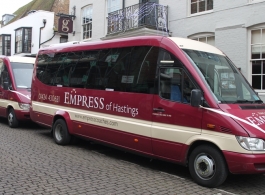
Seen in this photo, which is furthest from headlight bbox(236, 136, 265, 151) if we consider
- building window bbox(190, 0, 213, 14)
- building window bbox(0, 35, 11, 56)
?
building window bbox(0, 35, 11, 56)

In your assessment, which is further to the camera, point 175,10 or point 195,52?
point 175,10

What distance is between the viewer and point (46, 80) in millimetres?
9562

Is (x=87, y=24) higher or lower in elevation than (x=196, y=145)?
higher

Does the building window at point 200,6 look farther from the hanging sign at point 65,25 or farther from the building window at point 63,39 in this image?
the building window at point 63,39

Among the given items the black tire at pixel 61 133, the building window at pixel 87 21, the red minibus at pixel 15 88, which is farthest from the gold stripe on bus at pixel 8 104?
the building window at pixel 87 21

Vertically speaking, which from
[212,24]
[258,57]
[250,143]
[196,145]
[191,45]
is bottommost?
[196,145]

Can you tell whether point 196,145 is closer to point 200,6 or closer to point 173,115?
point 173,115

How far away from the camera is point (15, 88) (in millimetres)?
11648

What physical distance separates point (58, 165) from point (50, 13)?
22208mm

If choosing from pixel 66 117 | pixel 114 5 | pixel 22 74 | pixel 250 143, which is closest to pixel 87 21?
pixel 114 5

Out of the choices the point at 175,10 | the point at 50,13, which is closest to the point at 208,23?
the point at 175,10

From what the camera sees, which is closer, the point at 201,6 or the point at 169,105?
the point at 169,105

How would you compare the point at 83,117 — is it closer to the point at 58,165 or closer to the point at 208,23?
the point at 58,165

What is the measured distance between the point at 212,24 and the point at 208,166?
8126 millimetres
